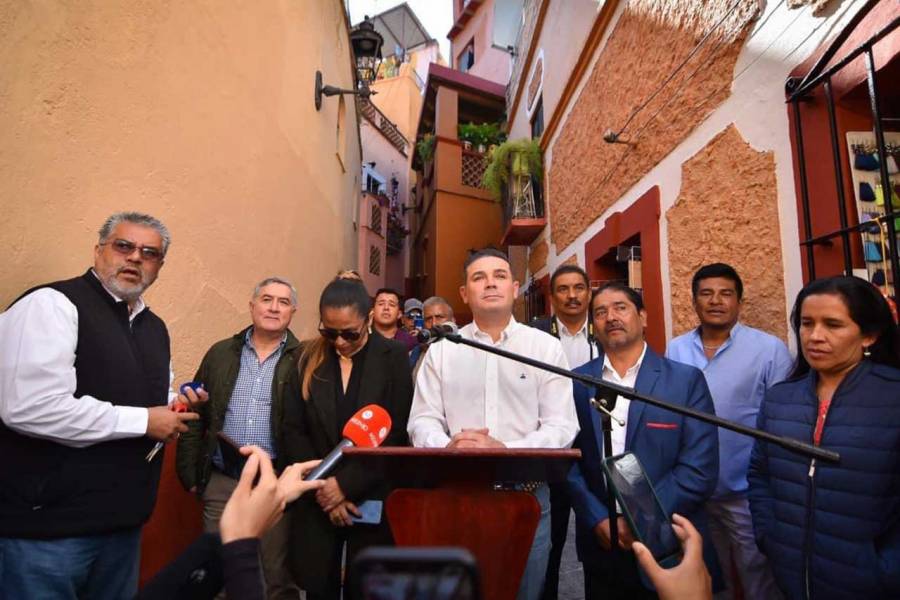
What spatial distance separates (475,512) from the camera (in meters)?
1.58

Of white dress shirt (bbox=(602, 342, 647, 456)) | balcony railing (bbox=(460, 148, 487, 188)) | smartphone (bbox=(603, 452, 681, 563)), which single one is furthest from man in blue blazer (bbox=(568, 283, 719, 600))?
balcony railing (bbox=(460, 148, 487, 188))

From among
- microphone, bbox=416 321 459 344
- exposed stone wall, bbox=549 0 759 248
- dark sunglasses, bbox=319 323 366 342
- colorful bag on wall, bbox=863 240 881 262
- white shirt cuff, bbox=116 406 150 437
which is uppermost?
exposed stone wall, bbox=549 0 759 248

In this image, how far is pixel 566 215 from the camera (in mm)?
7578

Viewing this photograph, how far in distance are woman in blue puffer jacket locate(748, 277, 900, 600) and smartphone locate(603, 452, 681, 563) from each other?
31.7 inches

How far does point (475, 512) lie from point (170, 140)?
2.91 meters

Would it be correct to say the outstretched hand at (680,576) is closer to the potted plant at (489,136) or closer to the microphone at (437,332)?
the microphone at (437,332)

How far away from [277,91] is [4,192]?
11.4 feet

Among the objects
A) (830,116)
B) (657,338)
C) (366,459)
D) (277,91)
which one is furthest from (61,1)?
(657,338)

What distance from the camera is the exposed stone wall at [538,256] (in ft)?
29.7

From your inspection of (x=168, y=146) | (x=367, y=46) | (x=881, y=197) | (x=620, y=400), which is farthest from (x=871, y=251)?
(x=367, y=46)

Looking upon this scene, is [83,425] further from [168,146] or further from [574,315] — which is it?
[574,315]

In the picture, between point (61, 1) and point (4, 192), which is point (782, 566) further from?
point (61, 1)

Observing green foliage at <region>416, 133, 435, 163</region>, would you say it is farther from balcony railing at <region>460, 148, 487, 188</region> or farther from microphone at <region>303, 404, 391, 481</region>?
microphone at <region>303, 404, 391, 481</region>

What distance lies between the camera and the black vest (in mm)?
1736
